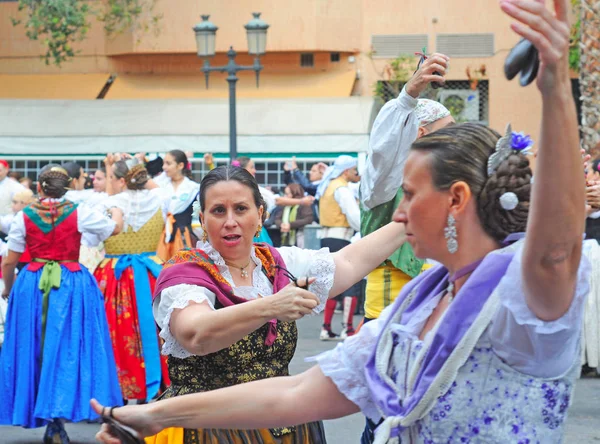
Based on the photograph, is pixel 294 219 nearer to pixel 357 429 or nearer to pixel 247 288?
pixel 357 429

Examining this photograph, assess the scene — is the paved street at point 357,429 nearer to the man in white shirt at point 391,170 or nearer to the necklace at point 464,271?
the man in white shirt at point 391,170

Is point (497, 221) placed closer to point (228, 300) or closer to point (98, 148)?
point (228, 300)

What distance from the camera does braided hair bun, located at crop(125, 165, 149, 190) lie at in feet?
27.5

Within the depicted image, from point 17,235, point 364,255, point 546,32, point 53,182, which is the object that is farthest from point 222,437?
point 17,235

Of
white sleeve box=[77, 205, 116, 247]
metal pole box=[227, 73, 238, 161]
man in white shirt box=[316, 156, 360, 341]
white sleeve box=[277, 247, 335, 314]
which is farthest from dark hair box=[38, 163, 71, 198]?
metal pole box=[227, 73, 238, 161]

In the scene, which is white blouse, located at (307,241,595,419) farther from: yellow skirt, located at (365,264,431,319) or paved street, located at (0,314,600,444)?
paved street, located at (0,314,600,444)

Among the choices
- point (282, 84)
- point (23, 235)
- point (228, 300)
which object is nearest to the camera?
point (228, 300)

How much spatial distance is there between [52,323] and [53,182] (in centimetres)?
94

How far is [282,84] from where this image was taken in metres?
23.4

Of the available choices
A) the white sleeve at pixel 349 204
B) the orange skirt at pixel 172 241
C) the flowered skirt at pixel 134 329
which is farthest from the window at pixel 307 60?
the flowered skirt at pixel 134 329

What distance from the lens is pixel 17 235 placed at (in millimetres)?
7328

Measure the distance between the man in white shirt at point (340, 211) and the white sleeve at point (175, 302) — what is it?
26.7 ft

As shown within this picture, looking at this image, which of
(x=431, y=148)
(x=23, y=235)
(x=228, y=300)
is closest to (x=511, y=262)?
(x=431, y=148)

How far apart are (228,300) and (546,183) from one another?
5.42 feet
